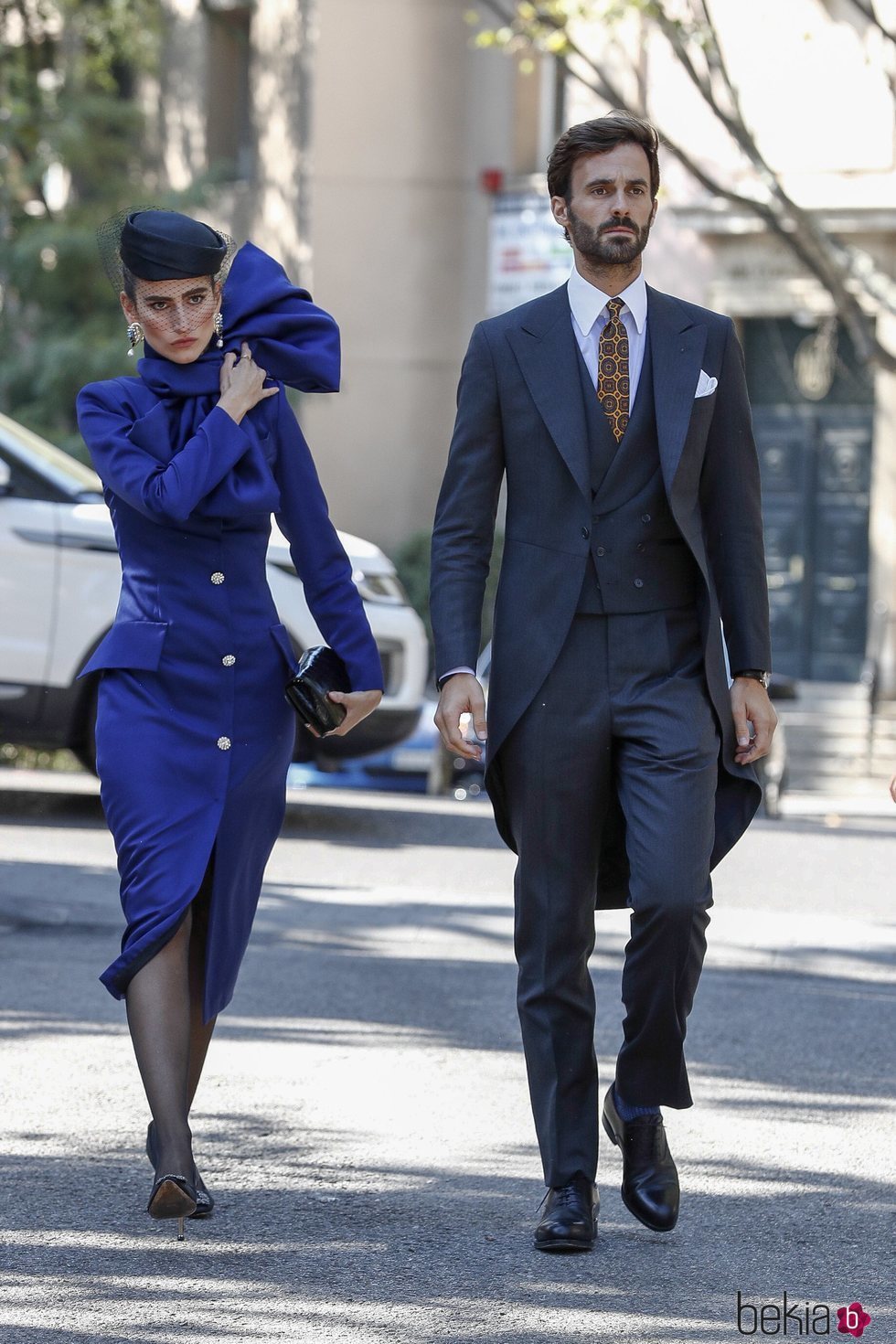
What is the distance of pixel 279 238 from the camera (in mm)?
23391

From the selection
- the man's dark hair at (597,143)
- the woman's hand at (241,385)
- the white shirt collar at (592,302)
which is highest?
the man's dark hair at (597,143)

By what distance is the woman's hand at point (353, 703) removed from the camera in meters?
4.70

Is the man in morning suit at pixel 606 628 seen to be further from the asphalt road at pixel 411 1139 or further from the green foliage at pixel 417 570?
the green foliage at pixel 417 570

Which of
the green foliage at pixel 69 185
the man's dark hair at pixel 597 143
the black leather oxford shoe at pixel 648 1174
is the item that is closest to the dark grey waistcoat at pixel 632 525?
the man's dark hair at pixel 597 143

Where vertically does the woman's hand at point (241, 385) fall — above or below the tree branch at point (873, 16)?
below

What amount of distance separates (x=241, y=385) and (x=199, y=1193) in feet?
5.55

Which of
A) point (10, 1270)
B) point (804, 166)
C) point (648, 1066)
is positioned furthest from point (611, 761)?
point (804, 166)

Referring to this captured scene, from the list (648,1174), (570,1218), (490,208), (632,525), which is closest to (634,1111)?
(648,1174)

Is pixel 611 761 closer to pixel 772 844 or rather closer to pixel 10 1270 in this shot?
pixel 10 1270

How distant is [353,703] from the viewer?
15.6 feet

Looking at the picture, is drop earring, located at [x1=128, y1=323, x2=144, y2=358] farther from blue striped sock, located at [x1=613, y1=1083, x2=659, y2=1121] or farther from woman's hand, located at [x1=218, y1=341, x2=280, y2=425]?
blue striped sock, located at [x1=613, y1=1083, x2=659, y2=1121]
